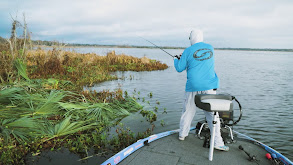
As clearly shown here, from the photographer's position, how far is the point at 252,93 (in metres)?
12.5

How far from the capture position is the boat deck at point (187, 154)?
341 cm

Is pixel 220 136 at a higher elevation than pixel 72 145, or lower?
higher

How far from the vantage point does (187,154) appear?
12.1 feet

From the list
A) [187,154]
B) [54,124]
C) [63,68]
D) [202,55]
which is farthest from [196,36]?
[63,68]

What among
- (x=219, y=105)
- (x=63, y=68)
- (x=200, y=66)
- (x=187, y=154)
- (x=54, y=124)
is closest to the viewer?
(x=219, y=105)

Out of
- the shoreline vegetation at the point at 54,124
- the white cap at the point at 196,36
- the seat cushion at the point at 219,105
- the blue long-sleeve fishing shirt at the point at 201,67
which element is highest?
the white cap at the point at 196,36

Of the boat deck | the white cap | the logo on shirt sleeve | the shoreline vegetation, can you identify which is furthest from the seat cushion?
the shoreline vegetation

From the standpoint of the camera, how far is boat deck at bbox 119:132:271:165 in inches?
134

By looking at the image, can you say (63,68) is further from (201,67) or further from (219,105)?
(219,105)

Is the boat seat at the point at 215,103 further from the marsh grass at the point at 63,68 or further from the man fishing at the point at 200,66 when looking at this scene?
the marsh grass at the point at 63,68

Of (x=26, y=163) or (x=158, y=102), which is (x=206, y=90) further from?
(x=158, y=102)

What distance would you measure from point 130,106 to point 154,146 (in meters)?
4.26

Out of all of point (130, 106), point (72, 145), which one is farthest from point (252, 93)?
point (72, 145)

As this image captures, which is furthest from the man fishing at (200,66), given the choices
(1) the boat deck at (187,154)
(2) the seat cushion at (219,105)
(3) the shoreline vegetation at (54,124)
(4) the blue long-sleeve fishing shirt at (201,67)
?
(3) the shoreline vegetation at (54,124)
